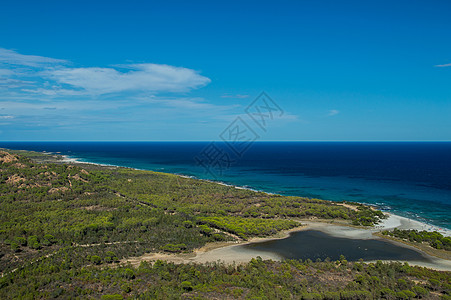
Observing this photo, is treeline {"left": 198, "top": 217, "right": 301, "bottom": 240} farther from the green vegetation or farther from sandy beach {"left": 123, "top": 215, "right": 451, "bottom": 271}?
the green vegetation

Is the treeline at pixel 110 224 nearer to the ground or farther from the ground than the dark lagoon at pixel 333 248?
farther from the ground

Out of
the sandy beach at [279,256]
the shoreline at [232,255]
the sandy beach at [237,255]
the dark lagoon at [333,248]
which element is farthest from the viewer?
the dark lagoon at [333,248]

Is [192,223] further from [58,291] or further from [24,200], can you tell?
[24,200]

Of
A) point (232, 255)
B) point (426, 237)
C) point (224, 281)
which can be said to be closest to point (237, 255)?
point (232, 255)

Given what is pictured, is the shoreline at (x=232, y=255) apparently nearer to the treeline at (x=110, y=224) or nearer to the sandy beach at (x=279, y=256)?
the sandy beach at (x=279, y=256)

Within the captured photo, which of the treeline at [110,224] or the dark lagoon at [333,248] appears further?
the dark lagoon at [333,248]

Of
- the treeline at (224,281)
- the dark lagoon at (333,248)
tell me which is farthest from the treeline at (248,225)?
the treeline at (224,281)

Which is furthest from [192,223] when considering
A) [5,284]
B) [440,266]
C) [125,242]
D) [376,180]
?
[376,180]
